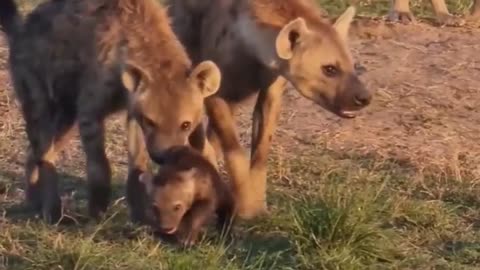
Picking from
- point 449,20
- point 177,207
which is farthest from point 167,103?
point 449,20

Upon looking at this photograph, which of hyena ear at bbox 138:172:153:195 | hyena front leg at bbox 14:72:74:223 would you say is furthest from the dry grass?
hyena ear at bbox 138:172:153:195

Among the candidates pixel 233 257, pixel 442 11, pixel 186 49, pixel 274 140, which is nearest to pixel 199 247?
pixel 233 257

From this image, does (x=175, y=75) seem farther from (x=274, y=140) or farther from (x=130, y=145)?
(x=274, y=140)

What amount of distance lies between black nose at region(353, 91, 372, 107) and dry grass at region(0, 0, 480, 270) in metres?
0.37

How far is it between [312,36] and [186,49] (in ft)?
2.86

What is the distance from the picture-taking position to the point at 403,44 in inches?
389

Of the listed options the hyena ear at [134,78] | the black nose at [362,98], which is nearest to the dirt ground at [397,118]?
the black nose at [362,98]

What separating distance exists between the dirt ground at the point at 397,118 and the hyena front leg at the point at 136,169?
957 millimetres

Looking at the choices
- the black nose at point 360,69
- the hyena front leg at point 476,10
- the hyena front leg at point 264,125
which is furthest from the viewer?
the hyena front leg at point 476,10

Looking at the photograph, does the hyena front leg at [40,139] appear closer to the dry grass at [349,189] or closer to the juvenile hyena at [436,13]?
the dry grass at [349,189]

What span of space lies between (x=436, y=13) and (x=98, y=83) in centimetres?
517

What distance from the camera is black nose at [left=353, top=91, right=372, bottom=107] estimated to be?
6227 mm

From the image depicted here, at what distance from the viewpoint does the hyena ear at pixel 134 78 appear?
19.4ft

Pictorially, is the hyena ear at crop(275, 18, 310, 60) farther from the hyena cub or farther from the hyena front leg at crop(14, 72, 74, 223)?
the hyena front leg at crop(14, 72, 74, 223)
